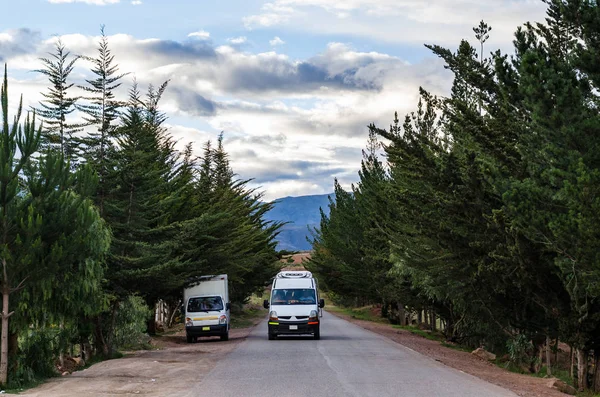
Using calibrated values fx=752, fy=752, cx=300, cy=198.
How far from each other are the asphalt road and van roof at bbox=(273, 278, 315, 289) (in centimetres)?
623

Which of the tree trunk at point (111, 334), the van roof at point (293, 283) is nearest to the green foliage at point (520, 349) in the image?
the van roof at point (293, 283)

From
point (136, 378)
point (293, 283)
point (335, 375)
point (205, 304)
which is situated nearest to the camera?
point (335, 375)

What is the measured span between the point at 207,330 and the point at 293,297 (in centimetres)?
529

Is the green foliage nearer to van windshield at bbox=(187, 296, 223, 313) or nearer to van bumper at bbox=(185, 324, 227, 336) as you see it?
van bumper at bbox=(185, 324, 227, 336)

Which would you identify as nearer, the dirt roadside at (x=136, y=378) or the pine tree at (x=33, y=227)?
the dirt roadside at (x=136, y=378)

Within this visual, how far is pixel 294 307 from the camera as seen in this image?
32.7m

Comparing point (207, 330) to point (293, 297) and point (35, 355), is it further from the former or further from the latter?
point (35, 355)

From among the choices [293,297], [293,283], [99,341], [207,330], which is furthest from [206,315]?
[99,341]

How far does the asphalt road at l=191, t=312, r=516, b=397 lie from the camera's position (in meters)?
14.9

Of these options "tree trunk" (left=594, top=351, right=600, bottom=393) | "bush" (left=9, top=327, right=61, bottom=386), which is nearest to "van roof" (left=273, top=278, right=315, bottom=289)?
"tree trunk" (left=594, top=351, right=600, bottom=393)

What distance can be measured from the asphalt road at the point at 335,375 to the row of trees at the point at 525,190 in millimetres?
3435

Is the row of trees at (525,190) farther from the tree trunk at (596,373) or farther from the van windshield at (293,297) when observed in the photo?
the van windshield at (293,297)

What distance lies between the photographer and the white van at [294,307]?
3238 centimetres

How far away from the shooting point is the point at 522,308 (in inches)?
993
